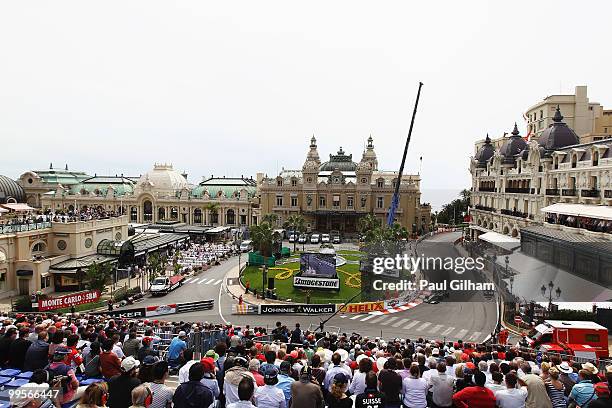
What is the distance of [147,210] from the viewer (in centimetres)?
10312

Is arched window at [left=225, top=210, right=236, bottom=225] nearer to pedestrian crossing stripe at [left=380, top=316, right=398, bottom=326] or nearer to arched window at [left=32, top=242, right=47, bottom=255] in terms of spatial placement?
arched window at [left=32, top=242, right=47, bottom=255]

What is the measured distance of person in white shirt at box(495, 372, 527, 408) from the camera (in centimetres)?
994

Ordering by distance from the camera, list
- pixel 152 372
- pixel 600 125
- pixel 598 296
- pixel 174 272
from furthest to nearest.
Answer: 1. pixel 600 125
2. pixel 174 272
3. pixel 598 296
4. pixel 152 372

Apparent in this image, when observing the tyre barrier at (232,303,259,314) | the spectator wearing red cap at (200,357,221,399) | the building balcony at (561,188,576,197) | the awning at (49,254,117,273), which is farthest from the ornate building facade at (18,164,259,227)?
the spectator wearing red cap at (200,357,221,399)

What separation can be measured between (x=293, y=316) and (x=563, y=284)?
22298 mm

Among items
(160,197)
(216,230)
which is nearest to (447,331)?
(216,230)

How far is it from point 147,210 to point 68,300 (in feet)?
215

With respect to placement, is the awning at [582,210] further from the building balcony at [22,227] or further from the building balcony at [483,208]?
the building balcony at [22,227]

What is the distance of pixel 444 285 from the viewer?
34.8m

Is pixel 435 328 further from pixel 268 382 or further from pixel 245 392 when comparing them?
pixel 245 392

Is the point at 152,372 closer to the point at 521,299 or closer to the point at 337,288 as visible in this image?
the point at 521,299

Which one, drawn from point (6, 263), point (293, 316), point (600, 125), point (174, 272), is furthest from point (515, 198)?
point (6, 263)

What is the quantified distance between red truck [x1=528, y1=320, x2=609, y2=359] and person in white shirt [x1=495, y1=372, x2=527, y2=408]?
1556 centimetres

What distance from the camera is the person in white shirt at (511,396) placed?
32.6 ft
